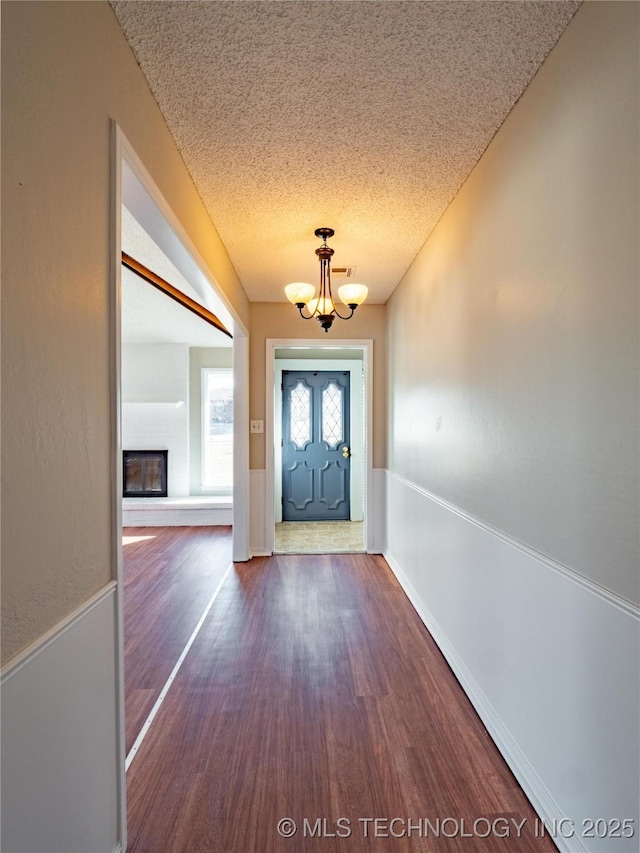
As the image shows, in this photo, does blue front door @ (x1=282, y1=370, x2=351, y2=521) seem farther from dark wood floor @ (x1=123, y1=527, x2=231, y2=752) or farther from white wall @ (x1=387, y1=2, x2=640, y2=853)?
white wall @ (x1=387, y1=2, x2=640, y2=853)

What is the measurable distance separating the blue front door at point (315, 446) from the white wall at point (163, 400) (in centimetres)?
145

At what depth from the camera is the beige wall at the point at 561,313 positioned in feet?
3.75

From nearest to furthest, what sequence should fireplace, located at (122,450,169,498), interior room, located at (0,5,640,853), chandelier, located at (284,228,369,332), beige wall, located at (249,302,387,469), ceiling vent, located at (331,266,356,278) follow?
interior room, located at (0,5,640,853), chandelier, located at (284,228,369,332), ceiling vent, located at (331,266,356,278), beige wall, located at (249,302,387,469), fireplace, located at (122,450,169,498)

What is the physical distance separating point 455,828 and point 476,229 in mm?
2408

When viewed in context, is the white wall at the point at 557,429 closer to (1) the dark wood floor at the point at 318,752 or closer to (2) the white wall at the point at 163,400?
(1) the dark wood floor at the point at 318,752

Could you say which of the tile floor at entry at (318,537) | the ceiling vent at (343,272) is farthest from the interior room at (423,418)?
the tile floor at entry at (318,537)

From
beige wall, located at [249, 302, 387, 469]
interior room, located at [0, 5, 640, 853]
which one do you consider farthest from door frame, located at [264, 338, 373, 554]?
interior room, located at [0, 5, 640, 853]

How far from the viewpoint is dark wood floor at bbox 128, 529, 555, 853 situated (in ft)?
4.74

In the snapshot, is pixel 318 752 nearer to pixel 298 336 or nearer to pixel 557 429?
pixel 557 429

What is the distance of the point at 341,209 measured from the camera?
255 centimetres

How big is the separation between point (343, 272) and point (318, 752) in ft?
10.3

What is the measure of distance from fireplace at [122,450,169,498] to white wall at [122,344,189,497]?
8 centimetres

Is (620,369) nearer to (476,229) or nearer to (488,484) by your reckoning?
(488,484)

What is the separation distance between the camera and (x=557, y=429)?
1.43m
